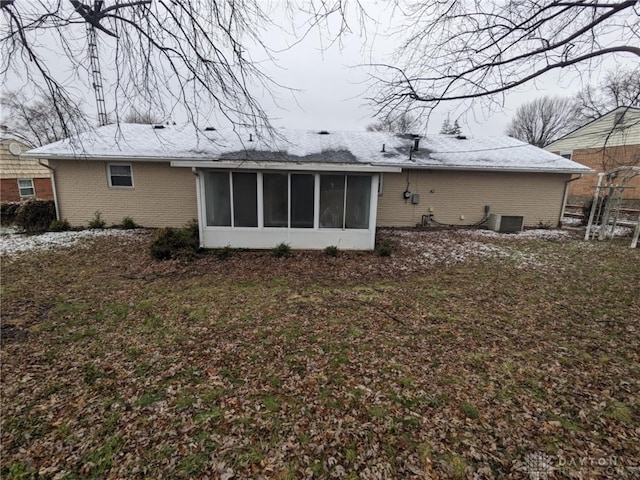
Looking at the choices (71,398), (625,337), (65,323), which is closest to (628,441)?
(625,337)

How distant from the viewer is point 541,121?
32406 millimetres

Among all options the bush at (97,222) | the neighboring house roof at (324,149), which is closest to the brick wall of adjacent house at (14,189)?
the neighboring house roof at (324,149)

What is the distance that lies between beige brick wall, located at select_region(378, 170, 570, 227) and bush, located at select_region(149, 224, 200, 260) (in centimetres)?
744

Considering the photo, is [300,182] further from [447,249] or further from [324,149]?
[447,249]

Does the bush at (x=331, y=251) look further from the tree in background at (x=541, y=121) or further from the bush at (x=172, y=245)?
the tree in background at (x=541, y=121)

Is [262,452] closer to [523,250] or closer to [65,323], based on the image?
[65,323]

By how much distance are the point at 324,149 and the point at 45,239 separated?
31.3ft

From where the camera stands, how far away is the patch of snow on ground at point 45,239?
26.8ft

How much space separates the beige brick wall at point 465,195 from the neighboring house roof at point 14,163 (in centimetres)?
1863

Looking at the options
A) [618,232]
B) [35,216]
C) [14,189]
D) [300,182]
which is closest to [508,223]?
[618,232]

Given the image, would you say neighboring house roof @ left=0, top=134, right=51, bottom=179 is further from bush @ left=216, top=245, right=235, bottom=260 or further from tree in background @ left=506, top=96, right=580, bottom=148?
tree in background @ left=506, top=96, right=580, bottom=148

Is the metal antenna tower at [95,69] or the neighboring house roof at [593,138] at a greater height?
the neighboring house roof at [593,138]

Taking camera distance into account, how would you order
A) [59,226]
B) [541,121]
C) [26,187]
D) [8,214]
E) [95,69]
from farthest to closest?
[541,121], [26,187], [8,214], [59,226], [95,69]

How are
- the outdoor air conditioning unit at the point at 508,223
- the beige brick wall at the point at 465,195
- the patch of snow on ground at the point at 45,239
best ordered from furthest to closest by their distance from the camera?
1. the beige brick wall at the point at 465,195
2. the outdoor air conditioning unit at the point at 508,223
3. the patch of snow on ground at the point at 45,239
